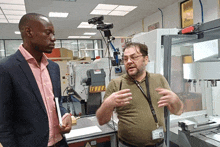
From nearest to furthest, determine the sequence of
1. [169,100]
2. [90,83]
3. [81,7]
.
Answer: [169,100] → [90,83] → [81,7]

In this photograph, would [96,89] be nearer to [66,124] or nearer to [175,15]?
[66,124]

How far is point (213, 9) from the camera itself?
11.9 feet

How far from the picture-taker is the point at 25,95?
0.85 m

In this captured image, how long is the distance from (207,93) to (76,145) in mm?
1636

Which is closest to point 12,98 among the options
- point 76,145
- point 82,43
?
point 76,145

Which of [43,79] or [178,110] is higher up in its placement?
[43,79]

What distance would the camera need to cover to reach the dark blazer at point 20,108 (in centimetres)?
82

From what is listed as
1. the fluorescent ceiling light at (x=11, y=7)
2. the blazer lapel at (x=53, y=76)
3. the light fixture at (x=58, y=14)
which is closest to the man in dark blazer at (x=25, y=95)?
the blazer lapel at (x=53, y=76)

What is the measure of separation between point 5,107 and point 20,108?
65 millimetres

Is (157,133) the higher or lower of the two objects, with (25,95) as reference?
lower

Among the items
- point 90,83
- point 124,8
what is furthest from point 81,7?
point 90,83

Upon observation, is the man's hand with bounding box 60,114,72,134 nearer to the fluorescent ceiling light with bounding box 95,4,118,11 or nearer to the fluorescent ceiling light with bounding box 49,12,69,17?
the fluorescent ceiling light with bounding box 95,4,118,11

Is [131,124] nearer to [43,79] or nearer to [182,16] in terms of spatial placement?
[43,79]

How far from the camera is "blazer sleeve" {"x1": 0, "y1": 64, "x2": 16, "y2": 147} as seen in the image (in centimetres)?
81
